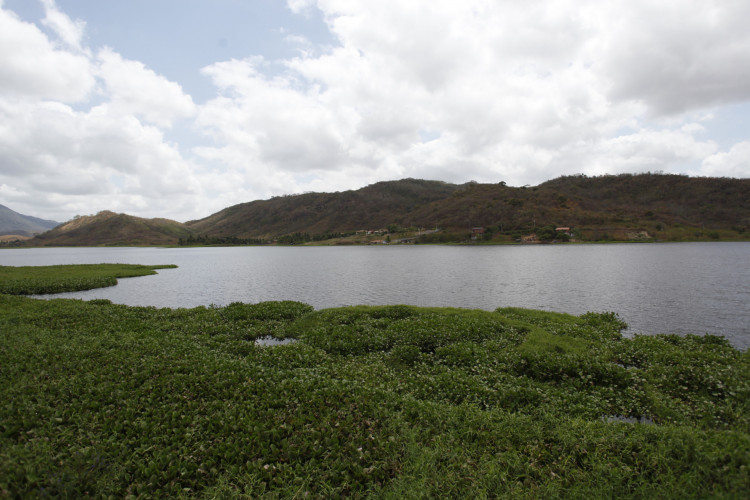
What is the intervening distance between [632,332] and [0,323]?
47.1 metres

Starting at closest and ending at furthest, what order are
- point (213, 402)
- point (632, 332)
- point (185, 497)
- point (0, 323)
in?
point (185, 497), point (213, 402), point (0, 323), point (632, 332)

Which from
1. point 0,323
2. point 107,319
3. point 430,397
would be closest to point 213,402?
point 430,397

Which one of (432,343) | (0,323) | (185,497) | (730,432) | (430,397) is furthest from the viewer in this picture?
(0,323)

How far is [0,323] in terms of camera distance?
24.8m

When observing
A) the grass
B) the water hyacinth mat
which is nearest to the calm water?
the water hyacinth mat

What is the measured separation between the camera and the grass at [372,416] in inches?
342

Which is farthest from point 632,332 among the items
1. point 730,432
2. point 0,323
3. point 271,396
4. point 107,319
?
point 0,323

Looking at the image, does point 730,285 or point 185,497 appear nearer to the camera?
point 185,497

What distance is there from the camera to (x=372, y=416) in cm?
1212

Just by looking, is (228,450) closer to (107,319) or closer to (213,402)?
(213,402)

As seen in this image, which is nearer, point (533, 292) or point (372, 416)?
point (372, 416)

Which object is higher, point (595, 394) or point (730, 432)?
point (730, 432)

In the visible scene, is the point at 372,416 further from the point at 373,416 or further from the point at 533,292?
the point at 533,292

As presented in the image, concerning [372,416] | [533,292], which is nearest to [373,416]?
[372,416]
